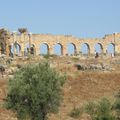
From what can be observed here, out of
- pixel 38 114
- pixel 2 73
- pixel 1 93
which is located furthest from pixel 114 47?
pixel 38 114

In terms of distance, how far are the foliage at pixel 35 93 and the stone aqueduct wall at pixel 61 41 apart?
39235 millimetres

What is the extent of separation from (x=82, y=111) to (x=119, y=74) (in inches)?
499

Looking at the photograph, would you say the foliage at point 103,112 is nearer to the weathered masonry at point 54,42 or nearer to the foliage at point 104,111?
the foliage at point 104,111

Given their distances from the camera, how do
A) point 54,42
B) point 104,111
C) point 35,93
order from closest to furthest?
1. point 35,93
2. point 104,111
3. point 54,42

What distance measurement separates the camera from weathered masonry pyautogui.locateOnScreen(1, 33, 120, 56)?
78562 mm

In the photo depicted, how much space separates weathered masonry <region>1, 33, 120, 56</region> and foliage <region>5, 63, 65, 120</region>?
37.9 meters

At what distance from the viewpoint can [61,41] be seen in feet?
270

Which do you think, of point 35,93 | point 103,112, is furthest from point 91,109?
point 35,93

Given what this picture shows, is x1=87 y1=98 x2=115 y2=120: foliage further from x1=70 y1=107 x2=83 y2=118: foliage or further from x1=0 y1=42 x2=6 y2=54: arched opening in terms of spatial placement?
x1=0 y1=42 x2=6 y2=54: arched opening

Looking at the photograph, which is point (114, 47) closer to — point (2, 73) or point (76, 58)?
point (76, 58)

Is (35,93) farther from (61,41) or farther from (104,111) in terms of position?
(61,41)

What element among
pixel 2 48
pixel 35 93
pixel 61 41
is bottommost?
pixel 35 93

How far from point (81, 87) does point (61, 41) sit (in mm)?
30536

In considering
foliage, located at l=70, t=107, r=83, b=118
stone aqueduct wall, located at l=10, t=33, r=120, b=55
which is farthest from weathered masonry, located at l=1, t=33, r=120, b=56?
foliage, located at l=70, t=107, r=83, b=118
